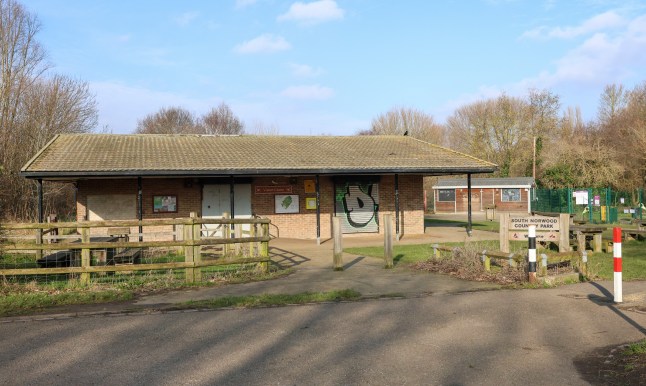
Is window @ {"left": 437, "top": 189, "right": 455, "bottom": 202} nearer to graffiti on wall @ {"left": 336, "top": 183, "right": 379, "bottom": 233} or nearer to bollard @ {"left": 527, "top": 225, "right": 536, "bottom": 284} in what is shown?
graffiti on wall @ {"left": 336, "top": 183, "right": 379, "bottom": 233}

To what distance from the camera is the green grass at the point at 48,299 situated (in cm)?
768

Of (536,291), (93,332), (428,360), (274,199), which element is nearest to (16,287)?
(93,332)

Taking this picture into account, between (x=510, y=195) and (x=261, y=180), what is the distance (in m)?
32.9

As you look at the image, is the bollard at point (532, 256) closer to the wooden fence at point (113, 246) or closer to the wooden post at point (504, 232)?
the wooden post at point (504, 232)

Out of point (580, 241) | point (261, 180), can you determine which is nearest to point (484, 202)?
point (261, 180)

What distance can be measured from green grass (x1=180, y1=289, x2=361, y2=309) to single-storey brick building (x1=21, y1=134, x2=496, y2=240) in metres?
10.8

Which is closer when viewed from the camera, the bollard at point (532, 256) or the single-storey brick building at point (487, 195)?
the bollard at point (532, 256)

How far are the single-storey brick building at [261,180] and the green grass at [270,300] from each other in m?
10.8

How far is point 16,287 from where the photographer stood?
888 cm

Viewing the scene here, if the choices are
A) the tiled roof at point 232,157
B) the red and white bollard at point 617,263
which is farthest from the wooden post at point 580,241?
the tiled roof at point 232,157

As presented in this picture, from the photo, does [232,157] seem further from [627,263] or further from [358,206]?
[627,263]

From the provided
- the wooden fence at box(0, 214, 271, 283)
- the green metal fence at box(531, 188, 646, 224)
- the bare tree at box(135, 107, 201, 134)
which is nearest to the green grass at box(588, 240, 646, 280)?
the wooden fence at box(0, 214, 271, 283)

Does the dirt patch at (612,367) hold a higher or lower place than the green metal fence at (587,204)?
lower

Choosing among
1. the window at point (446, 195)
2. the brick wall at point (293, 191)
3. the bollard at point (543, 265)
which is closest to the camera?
the bollard at point (543, 265)
